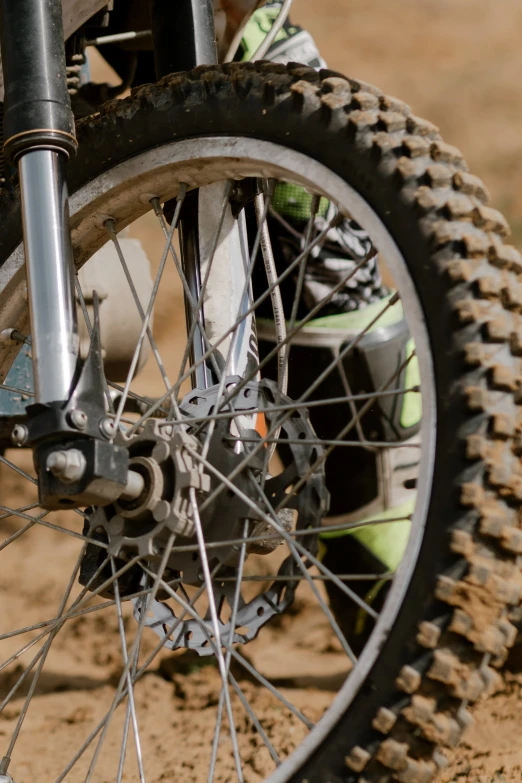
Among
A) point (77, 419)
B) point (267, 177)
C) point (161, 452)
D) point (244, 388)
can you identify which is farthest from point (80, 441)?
point (267, 177)

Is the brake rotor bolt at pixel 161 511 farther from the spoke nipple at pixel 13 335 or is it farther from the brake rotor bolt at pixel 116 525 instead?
the spoke nipple at pixel 13 335

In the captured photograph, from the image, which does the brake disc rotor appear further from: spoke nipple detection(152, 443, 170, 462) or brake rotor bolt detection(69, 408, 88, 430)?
brake rotor bolt detection(69, 408, 88, 430)

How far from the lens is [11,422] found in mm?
1110

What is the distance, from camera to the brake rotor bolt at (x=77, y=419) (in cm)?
104

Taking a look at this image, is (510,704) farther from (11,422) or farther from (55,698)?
(11,422)

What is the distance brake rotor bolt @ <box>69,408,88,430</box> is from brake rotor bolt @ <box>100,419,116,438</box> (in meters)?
0.02

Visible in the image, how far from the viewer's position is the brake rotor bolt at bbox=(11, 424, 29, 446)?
1062 mm

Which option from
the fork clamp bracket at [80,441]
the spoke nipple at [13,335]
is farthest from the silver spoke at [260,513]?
the spoke nipple at [13,335]

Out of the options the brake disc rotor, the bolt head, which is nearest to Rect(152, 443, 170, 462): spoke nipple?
the brake disc rotor

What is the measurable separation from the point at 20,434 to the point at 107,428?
89 mm

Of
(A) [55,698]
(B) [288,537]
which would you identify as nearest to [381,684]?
(B) [288,537]

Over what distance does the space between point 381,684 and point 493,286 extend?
38cm

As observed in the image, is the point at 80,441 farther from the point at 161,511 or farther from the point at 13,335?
the point at 13,335

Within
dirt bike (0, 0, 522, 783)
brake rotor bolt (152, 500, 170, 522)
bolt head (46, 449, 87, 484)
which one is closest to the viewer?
dirt bike (0, 0, 522, 783)
